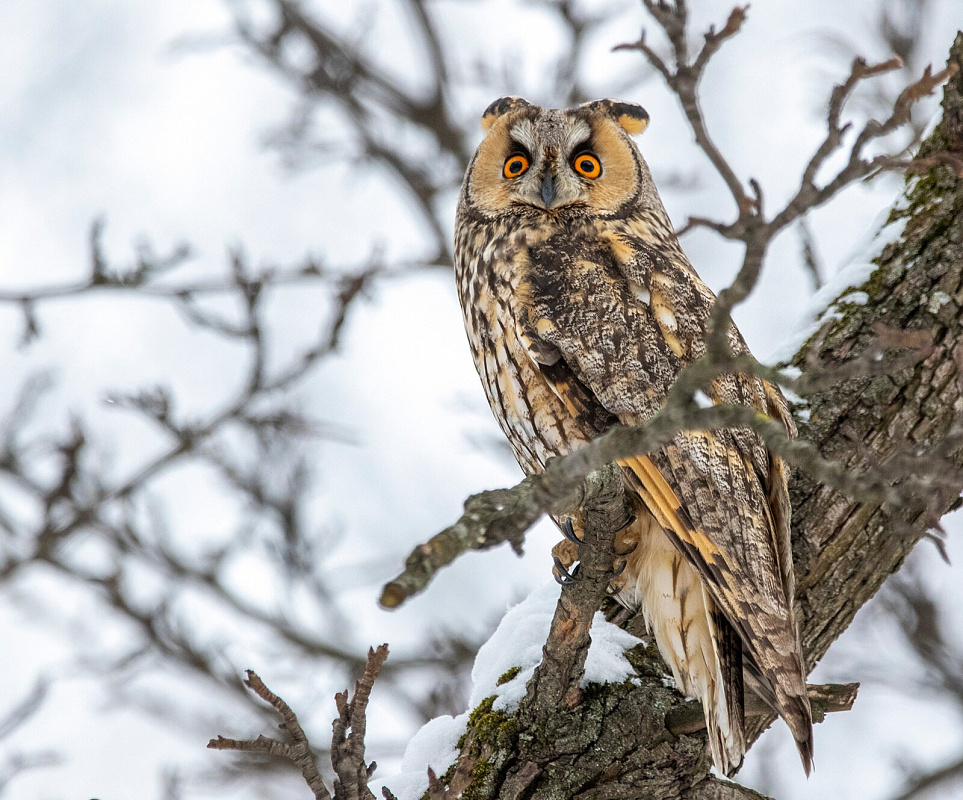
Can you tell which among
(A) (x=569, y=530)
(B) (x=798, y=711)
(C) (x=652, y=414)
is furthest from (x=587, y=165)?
(B) (x=798, y=711)

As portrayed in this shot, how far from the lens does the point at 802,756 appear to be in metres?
2.25

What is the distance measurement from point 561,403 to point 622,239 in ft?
1.89

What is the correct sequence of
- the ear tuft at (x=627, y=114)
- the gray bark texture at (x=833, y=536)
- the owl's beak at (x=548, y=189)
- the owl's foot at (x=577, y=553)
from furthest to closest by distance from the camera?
the ear tuft at (x=627, y=114), the owl's beak at (x=548, y=189), the owl's foot at (x=577, y=553), the gray bark texture at (x=833, y=536)

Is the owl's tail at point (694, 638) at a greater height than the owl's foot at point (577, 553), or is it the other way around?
the owl's foot at point (577, 553)

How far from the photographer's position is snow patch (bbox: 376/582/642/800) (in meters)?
2.44

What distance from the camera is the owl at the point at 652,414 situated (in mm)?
2264

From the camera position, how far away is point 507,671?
258cm

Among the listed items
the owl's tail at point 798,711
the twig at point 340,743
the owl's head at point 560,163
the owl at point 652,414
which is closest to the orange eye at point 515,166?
the owl's head at point 560,163

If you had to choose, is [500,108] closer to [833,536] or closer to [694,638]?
[833,536]

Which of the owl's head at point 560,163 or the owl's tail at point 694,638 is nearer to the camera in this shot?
the owl's tail at point 694,638

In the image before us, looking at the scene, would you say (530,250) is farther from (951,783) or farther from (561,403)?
(951,783)

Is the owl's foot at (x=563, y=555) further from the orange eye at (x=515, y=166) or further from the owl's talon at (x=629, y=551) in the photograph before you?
the orange eye at (x=515, y=166)

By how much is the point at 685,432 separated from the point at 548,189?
3.16 ft

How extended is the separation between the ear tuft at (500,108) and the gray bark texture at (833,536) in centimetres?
128
